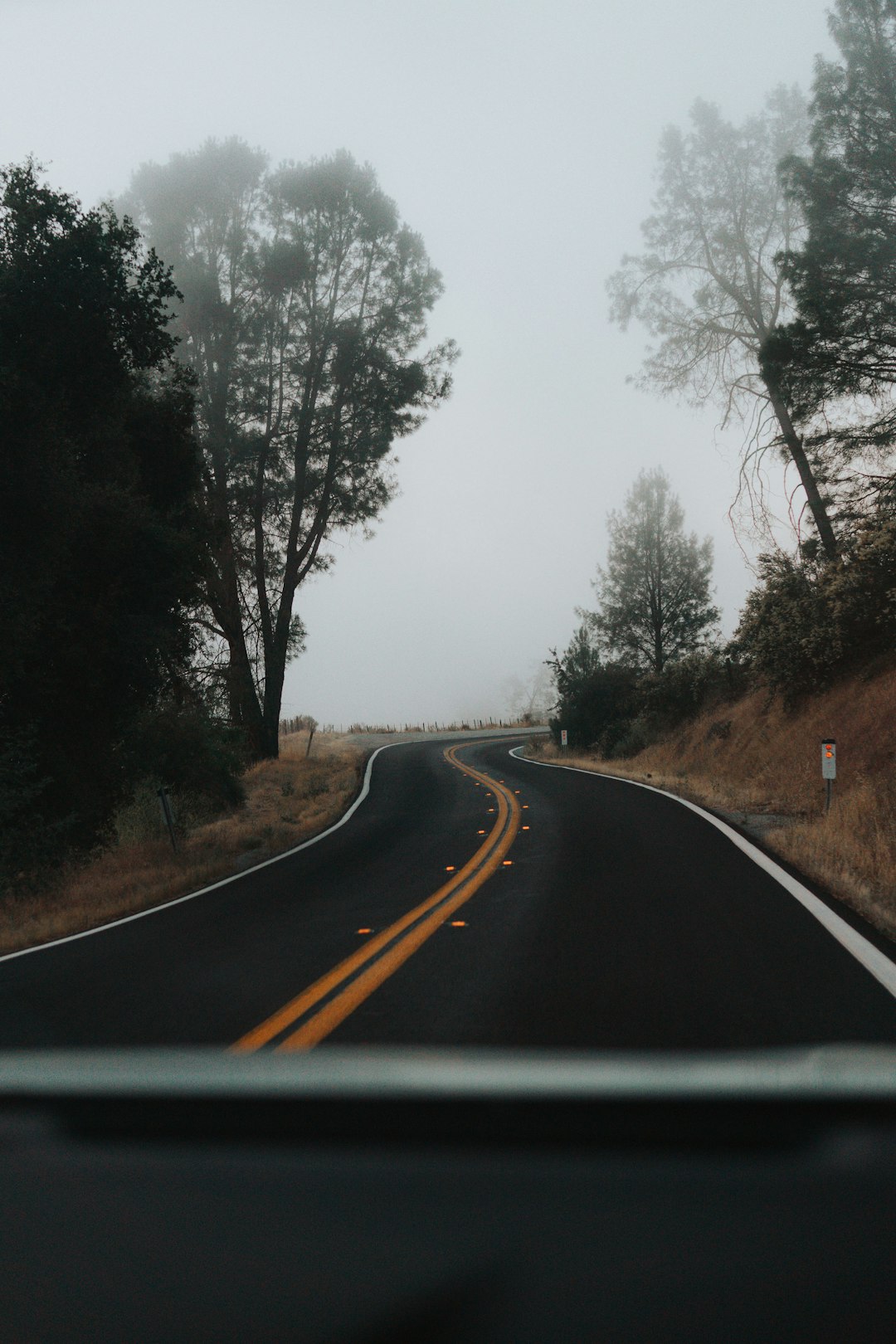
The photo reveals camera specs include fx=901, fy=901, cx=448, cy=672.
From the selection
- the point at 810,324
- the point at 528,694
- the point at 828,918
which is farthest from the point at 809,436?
the point at 528,694

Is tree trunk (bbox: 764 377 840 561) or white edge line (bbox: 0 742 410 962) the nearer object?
white edge line (bbox: 0 742 410 962)

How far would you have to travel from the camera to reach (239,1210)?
1951 mm

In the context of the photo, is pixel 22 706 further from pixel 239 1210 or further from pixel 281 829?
pixel 239 1210

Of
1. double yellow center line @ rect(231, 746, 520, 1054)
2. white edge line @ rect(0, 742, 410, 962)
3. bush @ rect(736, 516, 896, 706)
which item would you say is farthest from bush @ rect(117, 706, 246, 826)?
bush @ rect(736, 516, 896, 706)

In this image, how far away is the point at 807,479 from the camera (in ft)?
67.8

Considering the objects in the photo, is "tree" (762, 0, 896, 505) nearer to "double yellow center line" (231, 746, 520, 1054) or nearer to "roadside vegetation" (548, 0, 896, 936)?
"roadside vegetation" (548, 0, 896, 936)

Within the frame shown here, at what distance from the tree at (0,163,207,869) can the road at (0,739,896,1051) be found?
4387 mm

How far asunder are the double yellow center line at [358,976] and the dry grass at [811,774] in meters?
3.37

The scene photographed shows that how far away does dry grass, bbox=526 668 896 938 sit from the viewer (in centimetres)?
881

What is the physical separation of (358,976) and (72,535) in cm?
984

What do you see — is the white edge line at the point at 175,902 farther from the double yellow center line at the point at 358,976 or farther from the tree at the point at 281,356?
the tree at the point at 281,356

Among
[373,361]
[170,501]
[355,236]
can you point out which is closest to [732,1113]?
[170,501]

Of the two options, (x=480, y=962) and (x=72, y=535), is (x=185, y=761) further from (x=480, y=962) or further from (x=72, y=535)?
(x=480, y=962)

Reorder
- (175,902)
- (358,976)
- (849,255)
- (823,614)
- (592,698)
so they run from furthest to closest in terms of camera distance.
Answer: (592,698) < (823,614) < (849,255) < (175,902) < (358,976)
